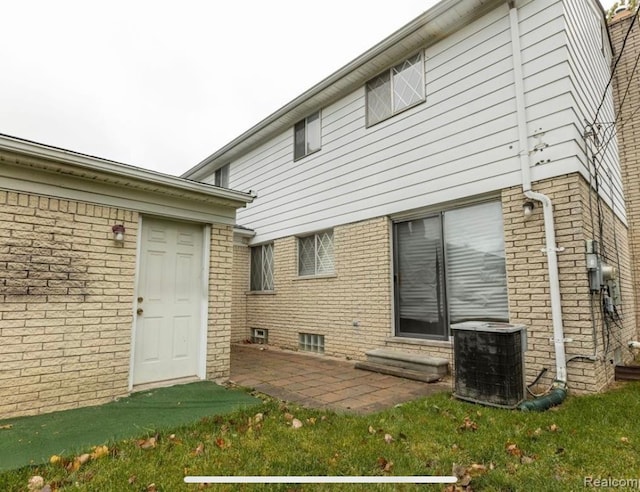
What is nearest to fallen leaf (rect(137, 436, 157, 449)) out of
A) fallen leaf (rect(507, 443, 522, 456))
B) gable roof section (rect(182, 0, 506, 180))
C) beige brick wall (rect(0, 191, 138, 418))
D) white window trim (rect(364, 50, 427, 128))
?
beige brick wall (rect(0, 191, 138, 418))

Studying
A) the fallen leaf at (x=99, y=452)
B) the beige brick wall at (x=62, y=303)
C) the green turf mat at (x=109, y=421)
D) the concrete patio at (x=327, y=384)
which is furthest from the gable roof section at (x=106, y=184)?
the fallen leaf at (x=99, y=452)

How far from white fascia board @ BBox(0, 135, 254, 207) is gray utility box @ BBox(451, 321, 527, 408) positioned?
3.89m

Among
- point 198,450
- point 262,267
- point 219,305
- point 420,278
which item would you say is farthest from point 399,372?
point 262,267

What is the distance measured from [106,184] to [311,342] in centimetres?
523

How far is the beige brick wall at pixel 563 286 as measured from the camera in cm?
423

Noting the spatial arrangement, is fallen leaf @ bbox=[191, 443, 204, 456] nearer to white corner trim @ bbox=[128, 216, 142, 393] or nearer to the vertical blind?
white corner trim @ bbox=[128, 216, 142, 393]

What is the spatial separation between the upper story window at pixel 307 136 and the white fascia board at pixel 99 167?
11.9 feet

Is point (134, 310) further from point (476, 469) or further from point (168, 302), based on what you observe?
point (476, 469)

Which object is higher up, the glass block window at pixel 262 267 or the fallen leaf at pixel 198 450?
the glass block window at pixel 262 267

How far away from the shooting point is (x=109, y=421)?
354cm

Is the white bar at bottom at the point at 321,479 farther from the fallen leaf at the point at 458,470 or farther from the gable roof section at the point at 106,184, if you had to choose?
the gable roof section at the point at 106,184

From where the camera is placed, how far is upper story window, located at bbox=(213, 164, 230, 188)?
38.5 ft

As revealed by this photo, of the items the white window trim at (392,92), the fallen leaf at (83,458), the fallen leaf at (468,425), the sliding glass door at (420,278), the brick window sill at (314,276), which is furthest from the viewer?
the brick window sill at (314,276)

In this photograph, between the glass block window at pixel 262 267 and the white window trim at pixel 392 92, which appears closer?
the white window trim at pixel 392 92
